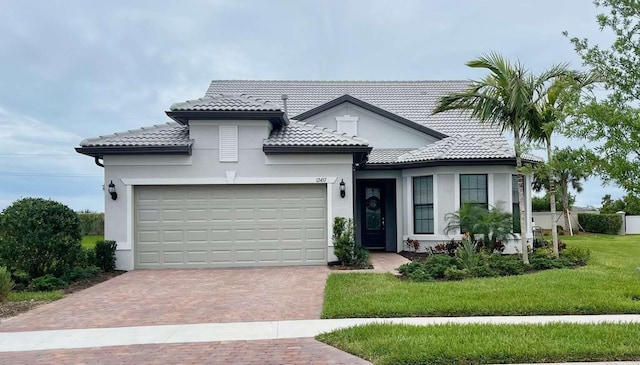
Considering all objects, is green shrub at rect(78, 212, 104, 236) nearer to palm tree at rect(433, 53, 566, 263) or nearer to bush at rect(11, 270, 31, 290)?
bush at rect(11, 270, 31, 290)

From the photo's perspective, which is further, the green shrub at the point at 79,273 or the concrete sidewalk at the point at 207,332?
the green shrub at the point at 79,273

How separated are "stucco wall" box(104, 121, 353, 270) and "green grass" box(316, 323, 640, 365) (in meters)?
7.27

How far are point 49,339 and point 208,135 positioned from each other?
7919 mm

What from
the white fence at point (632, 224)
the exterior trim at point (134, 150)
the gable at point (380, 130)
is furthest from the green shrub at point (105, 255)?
the white fence at point (632, 224)

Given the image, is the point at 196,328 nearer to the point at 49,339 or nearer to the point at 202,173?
the point at 49,339

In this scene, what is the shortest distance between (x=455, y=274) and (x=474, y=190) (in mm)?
5311

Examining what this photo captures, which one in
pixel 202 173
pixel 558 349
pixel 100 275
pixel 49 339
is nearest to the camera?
pixel 558 349

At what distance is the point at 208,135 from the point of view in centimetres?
1405

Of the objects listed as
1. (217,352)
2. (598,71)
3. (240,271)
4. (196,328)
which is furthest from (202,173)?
(598,71)

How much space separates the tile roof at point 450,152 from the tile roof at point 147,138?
21.1 ft

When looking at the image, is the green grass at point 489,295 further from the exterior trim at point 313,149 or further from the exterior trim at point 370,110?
the exterior trim at point 370,110

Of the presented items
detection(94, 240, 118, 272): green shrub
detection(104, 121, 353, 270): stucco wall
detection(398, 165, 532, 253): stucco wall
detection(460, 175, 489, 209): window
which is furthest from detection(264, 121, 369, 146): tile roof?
detection(94, 240, 118, 272): green shrub

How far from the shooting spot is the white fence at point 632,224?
31.2 m

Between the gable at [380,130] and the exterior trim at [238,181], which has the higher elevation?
the gable at [380,130]
